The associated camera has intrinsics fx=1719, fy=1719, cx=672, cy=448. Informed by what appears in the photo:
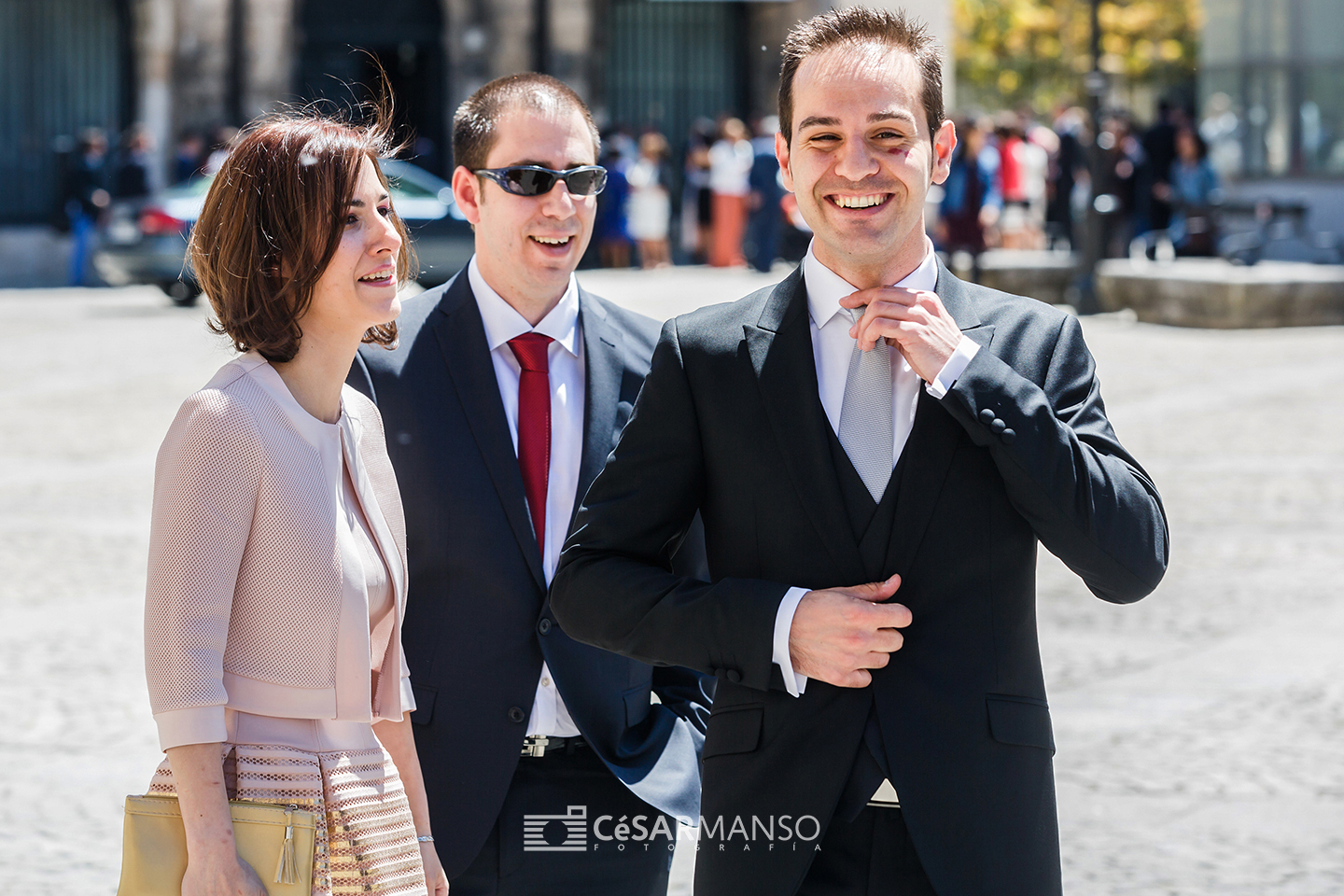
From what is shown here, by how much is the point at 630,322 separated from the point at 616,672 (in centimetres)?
69

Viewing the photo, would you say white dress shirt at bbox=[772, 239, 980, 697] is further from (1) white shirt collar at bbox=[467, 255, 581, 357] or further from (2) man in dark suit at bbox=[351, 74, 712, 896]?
(1) white shirt collar at bbox=[467, 255, 581, 357]

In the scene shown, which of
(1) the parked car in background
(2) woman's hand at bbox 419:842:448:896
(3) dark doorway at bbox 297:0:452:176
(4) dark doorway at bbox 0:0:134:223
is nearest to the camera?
(2) woman's hand at bbox 419:842:448:896

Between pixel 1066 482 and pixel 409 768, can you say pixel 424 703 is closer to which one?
pixel 409 768

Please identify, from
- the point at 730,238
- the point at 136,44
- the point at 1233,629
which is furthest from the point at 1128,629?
the point at 136,44

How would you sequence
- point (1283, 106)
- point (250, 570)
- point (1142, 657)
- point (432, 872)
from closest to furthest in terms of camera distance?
point (250, 570) → point (432, 872) → point (1142, 657) → point (1283, 106)

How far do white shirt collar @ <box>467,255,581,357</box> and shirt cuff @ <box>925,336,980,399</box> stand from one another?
114 centimetres

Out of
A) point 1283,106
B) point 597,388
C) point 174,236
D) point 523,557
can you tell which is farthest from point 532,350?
point 1283,106

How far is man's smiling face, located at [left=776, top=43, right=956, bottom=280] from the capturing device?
217 cm

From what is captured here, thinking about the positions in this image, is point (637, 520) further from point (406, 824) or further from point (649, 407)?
point (406, 824)

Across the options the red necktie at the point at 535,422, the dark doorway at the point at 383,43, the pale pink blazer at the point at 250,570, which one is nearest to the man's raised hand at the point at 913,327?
the pale pink blazer at the point at 250,570

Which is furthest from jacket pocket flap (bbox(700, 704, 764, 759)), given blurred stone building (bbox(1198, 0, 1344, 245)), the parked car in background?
blurred stone building (bbox(1198, 0, 1344, 245))

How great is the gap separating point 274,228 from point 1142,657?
4446 mm

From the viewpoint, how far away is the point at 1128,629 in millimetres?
6457

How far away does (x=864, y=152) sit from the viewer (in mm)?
2164
